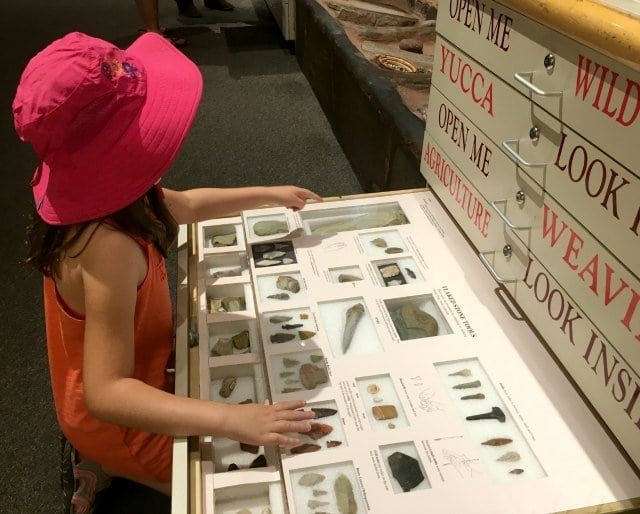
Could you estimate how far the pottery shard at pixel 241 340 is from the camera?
2.85ft

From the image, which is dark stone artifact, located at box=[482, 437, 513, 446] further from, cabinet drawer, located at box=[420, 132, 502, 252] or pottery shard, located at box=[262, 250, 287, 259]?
pottery shard, located at box=[262, 250, 287, 259]

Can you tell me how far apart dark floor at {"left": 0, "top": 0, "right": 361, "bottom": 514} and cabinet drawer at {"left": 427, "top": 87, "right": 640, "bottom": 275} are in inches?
35.3

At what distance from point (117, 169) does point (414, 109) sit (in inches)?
45.4

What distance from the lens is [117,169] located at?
68cm

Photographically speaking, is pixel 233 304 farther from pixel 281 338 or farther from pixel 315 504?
pixel 315 504

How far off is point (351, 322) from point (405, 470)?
0.85 feet

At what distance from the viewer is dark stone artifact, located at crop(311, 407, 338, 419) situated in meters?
0.74

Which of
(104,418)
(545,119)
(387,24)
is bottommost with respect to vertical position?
(104,418)

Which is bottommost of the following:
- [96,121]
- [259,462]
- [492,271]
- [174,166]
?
[174,166]

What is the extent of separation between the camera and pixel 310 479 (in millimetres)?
671

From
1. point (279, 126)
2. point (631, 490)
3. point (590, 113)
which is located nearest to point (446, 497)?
point (631, 490)

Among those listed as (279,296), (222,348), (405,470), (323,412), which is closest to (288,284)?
Answer: (279,296)

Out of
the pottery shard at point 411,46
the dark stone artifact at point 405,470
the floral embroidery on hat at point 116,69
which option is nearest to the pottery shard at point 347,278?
the dark stone artifact at point 405,470

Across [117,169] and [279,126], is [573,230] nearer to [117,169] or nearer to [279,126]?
[117,169]
